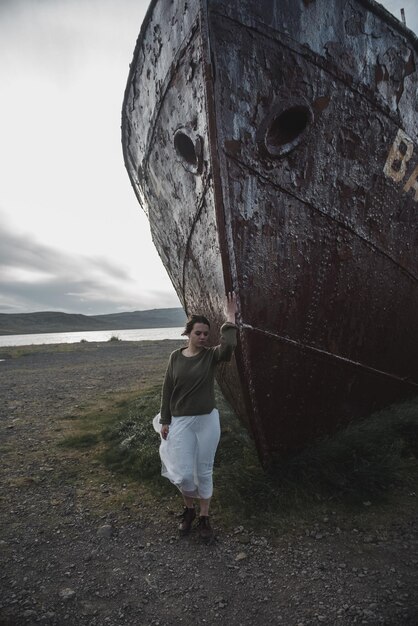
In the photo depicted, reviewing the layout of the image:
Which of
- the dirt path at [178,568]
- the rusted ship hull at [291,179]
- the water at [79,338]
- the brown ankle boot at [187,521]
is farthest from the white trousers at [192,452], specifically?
the water at [79,338]

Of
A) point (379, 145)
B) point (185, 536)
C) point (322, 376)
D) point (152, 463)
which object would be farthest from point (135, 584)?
point (379, 145)

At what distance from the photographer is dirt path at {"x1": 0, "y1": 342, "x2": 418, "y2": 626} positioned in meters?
1.91

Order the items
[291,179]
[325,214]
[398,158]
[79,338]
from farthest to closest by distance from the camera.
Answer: [79,338] → [398,158] → [325,214] → [291,179]

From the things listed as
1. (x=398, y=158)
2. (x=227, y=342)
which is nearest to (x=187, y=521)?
(x=227, y=342)

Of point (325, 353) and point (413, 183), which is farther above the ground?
point (413, 183)

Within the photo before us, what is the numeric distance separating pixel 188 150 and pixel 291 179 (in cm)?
94

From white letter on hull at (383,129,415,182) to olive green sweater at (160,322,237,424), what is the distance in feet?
7.18

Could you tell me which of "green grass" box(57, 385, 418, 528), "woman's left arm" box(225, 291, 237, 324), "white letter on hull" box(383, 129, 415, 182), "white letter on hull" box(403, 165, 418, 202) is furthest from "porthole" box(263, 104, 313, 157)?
"green grass" box(57, 385, 418, 528)

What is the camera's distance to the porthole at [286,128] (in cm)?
293

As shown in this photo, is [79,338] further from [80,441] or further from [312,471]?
[312,471]

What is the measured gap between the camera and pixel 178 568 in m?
2.31

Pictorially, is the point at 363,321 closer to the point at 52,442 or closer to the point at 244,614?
the point at 244,614

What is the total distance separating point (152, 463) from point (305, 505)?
5.22 ft

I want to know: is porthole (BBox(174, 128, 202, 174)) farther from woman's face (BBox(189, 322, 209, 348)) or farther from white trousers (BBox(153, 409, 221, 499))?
white trousers (BBox(153, 409, 221, 499))
